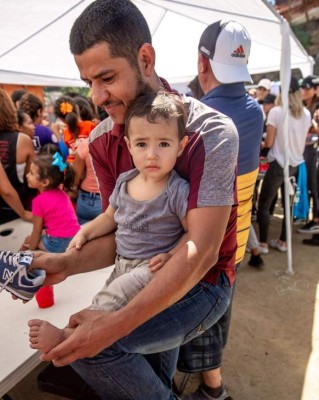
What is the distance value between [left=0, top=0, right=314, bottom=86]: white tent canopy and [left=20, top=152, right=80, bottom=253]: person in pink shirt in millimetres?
1041

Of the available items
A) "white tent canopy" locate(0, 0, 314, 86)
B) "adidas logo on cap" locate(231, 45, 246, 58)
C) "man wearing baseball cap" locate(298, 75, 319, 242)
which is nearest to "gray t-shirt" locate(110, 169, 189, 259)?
"adidas logo on cap" locate(231, 45, 246, 58)

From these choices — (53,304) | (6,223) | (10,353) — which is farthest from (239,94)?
(6,223)

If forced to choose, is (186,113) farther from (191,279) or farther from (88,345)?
(88,345)

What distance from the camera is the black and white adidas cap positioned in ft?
6.44

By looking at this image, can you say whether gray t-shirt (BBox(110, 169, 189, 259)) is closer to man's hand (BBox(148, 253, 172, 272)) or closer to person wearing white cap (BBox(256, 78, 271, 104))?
man's hand (BBox(148, 253, 172, 272))

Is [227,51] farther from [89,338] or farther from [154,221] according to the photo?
[89,338]

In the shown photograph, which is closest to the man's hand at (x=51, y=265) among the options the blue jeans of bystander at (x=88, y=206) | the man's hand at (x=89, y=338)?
the man's hand at (x=89, y=338)

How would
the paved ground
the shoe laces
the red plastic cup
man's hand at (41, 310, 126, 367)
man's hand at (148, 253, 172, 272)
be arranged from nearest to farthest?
man's hand at (41, 310, 126, 367) → man's hand at (148, 253, 172, 272) → the shoe laces → the red plastic cup → the paved ground

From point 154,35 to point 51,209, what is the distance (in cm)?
283

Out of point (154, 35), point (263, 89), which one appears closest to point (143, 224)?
point (154, 35)

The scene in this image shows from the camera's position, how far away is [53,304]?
1.96 m

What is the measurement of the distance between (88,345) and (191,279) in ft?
1.12

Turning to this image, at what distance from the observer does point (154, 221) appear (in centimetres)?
116

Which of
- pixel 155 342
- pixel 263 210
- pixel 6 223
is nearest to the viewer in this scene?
pixel 155 342
